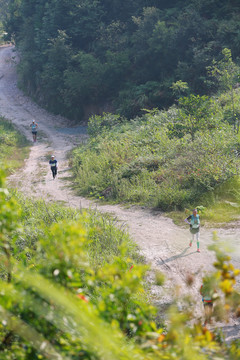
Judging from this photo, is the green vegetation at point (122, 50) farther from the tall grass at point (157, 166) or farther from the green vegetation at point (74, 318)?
the green vegetation at point (74, 318)

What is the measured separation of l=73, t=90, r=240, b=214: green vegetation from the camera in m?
14.0

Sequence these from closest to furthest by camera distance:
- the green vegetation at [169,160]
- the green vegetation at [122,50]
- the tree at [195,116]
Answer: the green vegetation at [169,160], the tree at [195,116], the green vegetation at [122,50]

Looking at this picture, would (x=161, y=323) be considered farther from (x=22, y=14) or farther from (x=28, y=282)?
(x=22, y=14)

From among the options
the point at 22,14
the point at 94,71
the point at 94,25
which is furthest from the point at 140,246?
the point at 22,14

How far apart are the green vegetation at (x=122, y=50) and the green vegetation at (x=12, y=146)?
7.06 metres

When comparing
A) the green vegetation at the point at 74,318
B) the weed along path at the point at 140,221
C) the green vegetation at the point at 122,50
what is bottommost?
the weed along path at the point at 140,221

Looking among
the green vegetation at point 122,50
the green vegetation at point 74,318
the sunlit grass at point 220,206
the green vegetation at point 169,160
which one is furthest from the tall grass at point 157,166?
the green vegetation at point 74,318

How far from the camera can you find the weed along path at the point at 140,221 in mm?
8422

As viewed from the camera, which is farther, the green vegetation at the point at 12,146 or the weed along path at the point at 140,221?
the green vegetation at the point at 12,146

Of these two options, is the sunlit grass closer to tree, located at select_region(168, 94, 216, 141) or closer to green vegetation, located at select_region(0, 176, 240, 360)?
→ tree, located at select_region(168, 94, 216, 141)

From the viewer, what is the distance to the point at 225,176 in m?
13.7

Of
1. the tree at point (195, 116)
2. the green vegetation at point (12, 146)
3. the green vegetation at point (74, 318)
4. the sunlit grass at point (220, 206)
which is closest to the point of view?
the green vegetation at point (74, 318)

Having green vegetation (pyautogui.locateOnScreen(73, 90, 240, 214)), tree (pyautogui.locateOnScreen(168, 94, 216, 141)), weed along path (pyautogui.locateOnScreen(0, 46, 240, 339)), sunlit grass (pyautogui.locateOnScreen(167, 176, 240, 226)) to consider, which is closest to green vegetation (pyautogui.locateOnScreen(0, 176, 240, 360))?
weed along path (pyautogui.locateOnScreen(0, 46, 240, 339))

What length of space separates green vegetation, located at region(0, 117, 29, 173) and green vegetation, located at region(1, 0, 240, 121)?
23.2 feet
